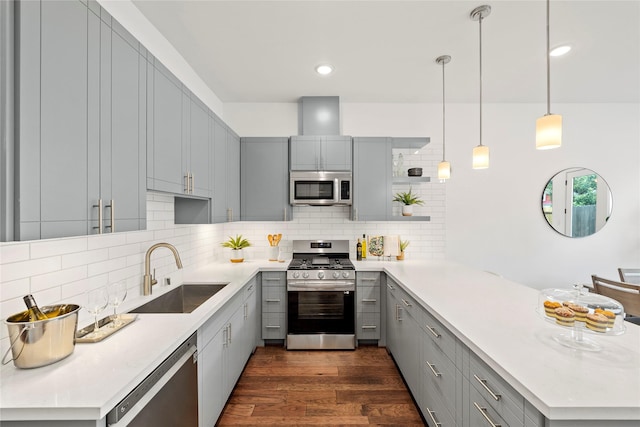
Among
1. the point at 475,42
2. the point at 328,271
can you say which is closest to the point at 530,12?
the point at 475,42

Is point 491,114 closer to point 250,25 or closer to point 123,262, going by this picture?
point 250,25

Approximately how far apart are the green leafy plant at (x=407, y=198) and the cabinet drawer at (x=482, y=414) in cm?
238

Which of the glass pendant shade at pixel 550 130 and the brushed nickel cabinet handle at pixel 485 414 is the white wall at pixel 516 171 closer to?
the glass pendant shade at pixel 550 130

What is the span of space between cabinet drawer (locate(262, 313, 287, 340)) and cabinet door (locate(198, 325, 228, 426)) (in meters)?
1.05

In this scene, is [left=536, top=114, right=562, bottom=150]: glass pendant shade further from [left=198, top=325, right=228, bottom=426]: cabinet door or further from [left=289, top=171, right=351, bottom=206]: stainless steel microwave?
[left=198, top=325, right=228, bottom=426]: cabinet door

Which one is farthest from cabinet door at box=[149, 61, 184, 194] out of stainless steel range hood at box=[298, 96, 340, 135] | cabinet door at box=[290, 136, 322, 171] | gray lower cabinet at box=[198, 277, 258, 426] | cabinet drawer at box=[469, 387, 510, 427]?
cabinet drawer at box=[469, 387, 510, 427]

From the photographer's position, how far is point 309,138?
3.43m

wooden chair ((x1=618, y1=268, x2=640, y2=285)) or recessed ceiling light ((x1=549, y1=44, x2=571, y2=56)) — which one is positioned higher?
recessed ceiling light ((x1=549, y1=44, x2=571, y2=56))

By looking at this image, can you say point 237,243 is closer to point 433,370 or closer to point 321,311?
point 321,311

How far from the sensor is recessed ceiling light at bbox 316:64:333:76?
2709mm

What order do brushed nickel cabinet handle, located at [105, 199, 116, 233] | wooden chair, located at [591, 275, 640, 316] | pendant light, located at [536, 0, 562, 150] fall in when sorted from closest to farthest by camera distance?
1. brushed nickel cabinet handle, located at [105, 199, 116, 233]
2. pendant light, located at [536, 0, 562, 150]
3. wooden chair, located at [591, 275, 640, 316]

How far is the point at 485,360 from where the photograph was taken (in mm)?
1200

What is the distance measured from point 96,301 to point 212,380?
2.98 ft

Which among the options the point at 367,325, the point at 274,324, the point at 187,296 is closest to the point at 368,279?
the point at 367,325
